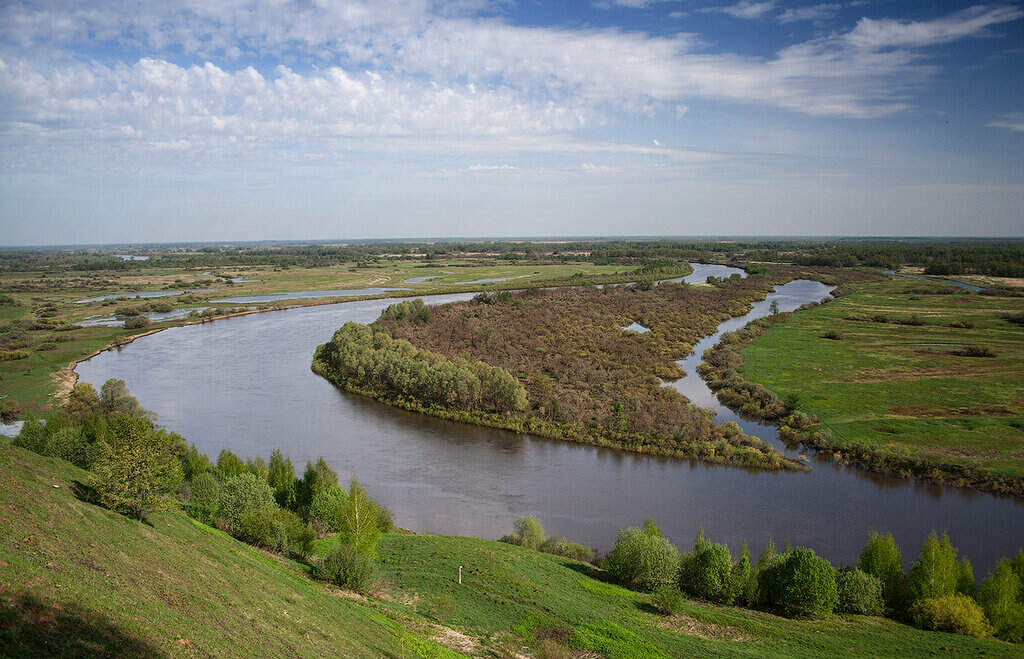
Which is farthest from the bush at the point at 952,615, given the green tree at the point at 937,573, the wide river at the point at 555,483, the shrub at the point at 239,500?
the shrub at the point at 239,500

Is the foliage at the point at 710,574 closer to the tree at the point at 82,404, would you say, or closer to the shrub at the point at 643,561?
the shrub at the point at 643,561

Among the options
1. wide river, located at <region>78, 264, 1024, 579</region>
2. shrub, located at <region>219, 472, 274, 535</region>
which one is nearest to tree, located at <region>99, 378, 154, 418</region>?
wide river, located at <region>78, 264, 1024, 579</region>

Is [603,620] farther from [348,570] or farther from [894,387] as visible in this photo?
[894,387]

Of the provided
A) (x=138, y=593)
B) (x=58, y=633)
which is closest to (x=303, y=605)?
(x=138, y=593)

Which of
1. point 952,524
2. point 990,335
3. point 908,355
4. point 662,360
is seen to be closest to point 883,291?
point 990,335

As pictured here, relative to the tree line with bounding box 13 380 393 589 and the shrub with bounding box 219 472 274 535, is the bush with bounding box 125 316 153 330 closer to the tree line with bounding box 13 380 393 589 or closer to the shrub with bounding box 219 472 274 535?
the tree line with bounding box 13 380 393 589
